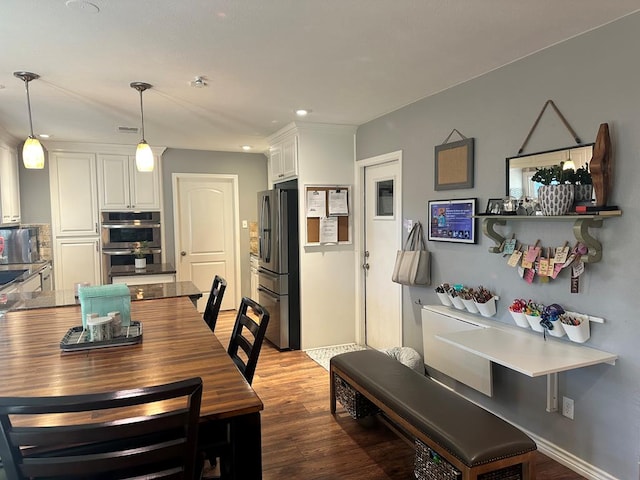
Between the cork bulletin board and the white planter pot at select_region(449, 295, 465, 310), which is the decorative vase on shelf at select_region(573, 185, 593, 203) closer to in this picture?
the white planter pot at select_region(449, 295, 465, 310)

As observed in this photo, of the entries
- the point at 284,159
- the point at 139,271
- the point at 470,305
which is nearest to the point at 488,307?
the point at 470,305

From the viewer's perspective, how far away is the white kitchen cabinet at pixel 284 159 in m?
4.49

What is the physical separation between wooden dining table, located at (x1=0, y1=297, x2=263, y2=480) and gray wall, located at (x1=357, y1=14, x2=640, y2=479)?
1.87 m

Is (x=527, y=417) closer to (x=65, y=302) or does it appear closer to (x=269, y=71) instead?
(x=269, y=71)

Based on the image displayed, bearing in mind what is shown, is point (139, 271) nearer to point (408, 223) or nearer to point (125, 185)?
point (125, 185)

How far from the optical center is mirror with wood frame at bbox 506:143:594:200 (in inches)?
90.4

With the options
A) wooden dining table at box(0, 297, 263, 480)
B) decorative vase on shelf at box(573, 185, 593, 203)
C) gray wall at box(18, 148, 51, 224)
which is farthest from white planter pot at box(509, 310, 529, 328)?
gray wall at box(18, 148, 51, 224)

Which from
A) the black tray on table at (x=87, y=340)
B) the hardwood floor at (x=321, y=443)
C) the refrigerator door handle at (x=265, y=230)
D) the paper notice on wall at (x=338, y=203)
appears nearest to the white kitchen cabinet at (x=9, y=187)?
the refrigerator door handle at (x=265, y=230)

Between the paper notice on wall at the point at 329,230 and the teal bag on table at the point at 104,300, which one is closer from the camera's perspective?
the teal bag on table at the point at 104,300

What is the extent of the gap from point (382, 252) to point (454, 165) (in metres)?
1.35

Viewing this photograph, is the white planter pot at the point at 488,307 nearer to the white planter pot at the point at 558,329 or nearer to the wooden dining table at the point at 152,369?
the white planter pot at the point at 558,329

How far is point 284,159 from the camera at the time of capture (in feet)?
15.6

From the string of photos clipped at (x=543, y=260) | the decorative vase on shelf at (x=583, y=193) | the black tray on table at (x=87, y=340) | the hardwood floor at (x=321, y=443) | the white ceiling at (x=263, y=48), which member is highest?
the white ceiling at (x=263, y=48)

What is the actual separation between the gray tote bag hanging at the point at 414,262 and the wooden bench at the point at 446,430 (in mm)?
879
